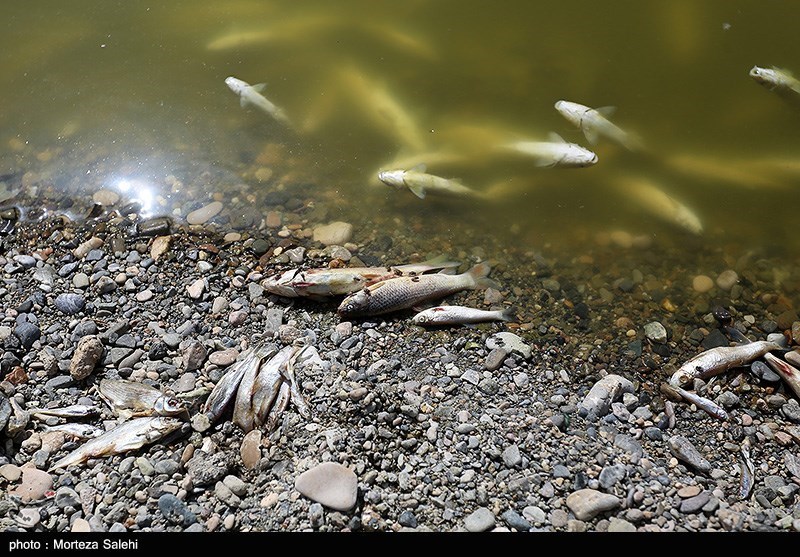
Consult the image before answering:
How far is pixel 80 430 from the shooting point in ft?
14.0

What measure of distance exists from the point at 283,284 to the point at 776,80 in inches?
205

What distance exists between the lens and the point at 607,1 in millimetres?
7699

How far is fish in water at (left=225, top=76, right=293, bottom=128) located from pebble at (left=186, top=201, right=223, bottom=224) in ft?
4.31

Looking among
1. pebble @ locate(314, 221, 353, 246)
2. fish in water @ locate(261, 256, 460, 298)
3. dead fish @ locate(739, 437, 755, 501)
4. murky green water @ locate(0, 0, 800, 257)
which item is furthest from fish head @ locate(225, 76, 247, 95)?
dead fish @ locate(739, 437, 755, 501)

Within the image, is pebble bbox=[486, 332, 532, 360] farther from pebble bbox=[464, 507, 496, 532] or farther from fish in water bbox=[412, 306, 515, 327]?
pebble bbox=[464, 507, 496, 532]

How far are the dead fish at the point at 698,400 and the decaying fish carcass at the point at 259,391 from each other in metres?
2.44

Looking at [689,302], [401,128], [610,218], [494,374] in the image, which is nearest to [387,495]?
Answer: [494,374]

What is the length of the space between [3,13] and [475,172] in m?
6.77

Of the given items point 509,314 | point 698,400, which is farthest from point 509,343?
point 698,400

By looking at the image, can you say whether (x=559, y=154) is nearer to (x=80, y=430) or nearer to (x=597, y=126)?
(x=597, y=126)

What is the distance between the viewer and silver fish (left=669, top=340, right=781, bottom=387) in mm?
4566

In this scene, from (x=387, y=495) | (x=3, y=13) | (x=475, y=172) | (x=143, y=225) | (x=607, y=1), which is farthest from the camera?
(x=3, y=13)

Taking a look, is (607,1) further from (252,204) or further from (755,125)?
(252,204)

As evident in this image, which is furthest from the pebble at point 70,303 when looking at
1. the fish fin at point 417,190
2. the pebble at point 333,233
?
the fish fin at point 417,190
